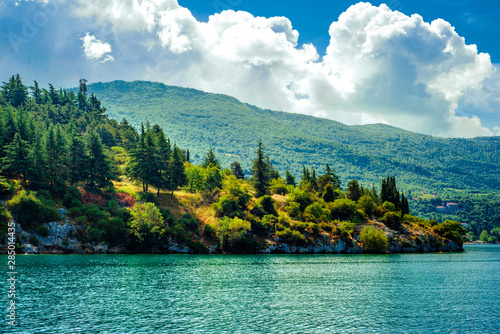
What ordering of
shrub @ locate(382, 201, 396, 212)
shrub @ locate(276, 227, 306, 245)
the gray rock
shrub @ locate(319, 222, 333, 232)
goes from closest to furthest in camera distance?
the gray rock < shrub @ locate(276, 227, 306, 245) < shrub @ locate(319, 222, 333, 232) < shrub @ locate(382, 201, 396, 212)

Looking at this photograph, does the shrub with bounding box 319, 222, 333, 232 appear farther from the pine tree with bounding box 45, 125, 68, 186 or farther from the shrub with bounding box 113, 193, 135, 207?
the pine tree with bounding box 45, 125, 68, 186

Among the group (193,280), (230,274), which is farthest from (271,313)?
(230,274)

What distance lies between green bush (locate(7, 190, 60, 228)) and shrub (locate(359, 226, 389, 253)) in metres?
88.4

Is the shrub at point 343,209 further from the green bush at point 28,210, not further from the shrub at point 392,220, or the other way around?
the green bush at point 28,210

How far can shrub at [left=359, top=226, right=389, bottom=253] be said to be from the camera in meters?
117

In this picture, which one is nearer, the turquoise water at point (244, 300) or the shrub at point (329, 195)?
the turquoise water at point (244, 300)

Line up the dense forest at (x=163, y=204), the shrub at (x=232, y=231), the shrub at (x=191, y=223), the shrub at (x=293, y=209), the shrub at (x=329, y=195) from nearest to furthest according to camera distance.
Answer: the dense forest at (x=163, y=204) < the shrub at (x=232, y=231) < the shrub at (x=191, y=223) < the shrub at (x=293, y=209) < the shrub at (x=329, y=195)

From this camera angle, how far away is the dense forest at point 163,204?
311ft

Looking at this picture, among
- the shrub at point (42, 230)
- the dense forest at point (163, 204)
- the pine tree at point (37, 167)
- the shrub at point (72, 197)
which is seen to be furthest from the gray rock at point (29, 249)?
the pine tree at point (37, 167)

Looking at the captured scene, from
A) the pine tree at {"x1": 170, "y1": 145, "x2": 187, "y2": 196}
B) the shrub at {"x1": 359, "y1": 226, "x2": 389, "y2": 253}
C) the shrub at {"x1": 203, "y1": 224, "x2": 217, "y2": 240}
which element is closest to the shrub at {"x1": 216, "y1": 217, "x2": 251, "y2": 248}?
the shrub at {"x1": 203, "y1": 224, "x2": 217, "y2": 240}

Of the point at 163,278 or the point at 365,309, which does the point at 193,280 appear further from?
the point at 365,309

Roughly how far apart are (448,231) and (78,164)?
4957 inches

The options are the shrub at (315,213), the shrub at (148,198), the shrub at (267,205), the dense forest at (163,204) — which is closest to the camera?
the dense forest at (163,204)

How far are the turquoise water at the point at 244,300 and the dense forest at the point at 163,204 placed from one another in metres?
30.4
